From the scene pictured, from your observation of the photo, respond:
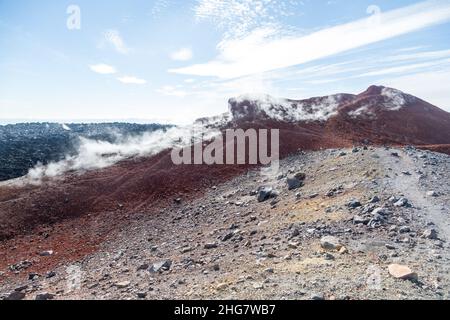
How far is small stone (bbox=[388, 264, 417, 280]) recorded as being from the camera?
8.35 meters

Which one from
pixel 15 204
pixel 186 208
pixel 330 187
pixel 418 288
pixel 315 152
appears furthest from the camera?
pixel 315 152

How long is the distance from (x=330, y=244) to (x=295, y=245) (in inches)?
42.7

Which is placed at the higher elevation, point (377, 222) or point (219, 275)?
point (377, 222)

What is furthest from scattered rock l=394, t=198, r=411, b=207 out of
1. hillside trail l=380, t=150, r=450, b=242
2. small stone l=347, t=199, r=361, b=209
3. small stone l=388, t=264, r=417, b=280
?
small stone l=388, t=264, r=417, b=280

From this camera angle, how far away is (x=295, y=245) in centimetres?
1120

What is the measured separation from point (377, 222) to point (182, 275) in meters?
6.15

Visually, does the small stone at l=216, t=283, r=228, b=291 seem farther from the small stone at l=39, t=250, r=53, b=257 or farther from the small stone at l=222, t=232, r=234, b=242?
the small stone at l=39, t=250, r=53, b=257

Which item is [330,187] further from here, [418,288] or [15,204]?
[15,204]

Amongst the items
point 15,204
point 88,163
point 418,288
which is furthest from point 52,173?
point 418,288

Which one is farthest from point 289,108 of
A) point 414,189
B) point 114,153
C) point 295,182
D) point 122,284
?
point 122,284

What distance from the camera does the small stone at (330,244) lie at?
1050 centimetres

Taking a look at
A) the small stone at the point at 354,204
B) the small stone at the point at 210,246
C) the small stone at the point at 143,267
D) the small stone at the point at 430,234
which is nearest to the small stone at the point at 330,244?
the small stone at the point at 430,234

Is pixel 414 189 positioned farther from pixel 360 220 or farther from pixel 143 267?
pixel 143 267
